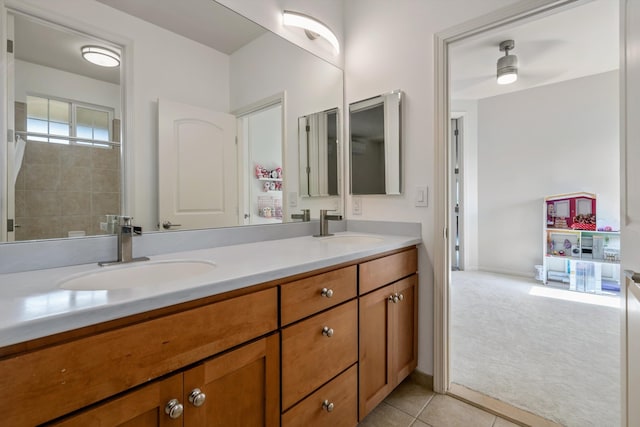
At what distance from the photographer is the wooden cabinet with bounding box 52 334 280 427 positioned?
25.3 inches

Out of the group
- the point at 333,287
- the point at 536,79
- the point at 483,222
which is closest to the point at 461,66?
the point at 536,79

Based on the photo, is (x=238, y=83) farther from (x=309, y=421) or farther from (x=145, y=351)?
(x=309, y=421)

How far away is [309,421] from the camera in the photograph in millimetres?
1068

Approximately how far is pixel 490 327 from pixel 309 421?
200 centimetres

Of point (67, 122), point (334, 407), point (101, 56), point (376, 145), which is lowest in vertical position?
point (334, 407)

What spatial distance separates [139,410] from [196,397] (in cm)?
13

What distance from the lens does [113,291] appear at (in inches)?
27.6

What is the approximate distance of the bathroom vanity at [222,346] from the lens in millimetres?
565

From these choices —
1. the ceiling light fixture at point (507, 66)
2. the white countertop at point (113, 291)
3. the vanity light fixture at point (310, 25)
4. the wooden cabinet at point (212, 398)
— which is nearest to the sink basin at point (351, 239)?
the white countertop at point (113, 291)

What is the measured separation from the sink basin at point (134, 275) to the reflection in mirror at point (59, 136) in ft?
0.71

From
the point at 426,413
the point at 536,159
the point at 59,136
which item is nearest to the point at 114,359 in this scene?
the point at 59,136

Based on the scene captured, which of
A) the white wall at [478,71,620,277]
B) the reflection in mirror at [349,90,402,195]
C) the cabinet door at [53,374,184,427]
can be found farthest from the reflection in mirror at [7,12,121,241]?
the white wall at [478,71,620,277]

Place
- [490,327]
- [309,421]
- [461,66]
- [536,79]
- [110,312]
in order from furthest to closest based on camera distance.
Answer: [536,79] < [461,66] < [490,327] < [309,421] < [110,312]

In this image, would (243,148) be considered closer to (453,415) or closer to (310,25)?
(310,25)
